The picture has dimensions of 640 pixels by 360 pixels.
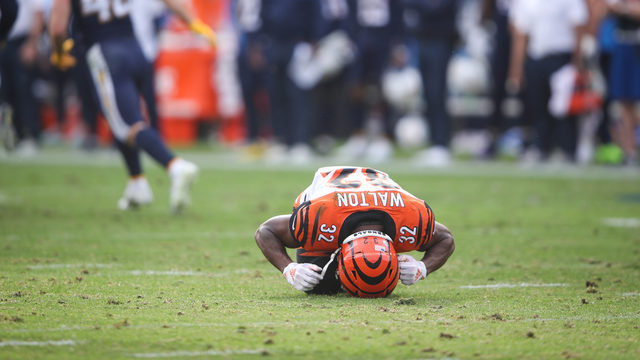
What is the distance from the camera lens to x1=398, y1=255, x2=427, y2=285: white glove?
4.68 meters

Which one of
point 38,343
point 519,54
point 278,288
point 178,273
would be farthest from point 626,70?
point 38,343

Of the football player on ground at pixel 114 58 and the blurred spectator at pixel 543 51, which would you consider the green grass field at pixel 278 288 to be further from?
the blurred spectator at pixel 543 51

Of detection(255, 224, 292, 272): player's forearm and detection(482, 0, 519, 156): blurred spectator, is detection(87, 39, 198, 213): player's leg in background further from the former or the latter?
detection(482, 0, 519, 156): blurred spectator

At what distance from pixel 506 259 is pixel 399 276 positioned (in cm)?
174

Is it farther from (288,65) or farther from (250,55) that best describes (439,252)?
(250,55)

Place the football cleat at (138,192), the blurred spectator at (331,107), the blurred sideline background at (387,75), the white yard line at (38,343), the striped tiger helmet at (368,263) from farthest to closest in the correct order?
1. the blurred spectator at (331,107)
2. the blurred sideline background at (387,75)
3. the football cleat at (138,192)
4. the striped tiger helmet at (368,263)
5. the white yard line at (38,343)

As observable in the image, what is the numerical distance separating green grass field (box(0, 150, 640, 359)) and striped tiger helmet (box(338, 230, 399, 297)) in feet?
0.27

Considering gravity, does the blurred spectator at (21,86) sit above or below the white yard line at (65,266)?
above

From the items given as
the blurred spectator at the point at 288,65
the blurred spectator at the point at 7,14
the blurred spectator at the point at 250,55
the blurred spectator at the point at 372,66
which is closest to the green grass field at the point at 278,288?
the blurred spectator at the point at 7,14

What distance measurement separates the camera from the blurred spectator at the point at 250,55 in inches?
614

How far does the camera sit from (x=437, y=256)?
194 inches

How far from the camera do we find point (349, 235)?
15.3 ft

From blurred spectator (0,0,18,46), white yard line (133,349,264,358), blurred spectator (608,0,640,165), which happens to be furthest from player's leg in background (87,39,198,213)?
blurred spectator (608,0,640,165)

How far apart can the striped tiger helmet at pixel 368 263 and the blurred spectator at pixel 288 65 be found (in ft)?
34.5
